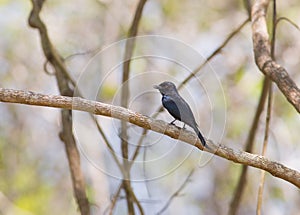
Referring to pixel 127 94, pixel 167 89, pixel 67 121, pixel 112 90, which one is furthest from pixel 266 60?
pixel 112 90

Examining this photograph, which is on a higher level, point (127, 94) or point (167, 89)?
point (127, 94)

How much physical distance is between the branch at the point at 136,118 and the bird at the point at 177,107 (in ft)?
0.10

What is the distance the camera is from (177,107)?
2.34 m

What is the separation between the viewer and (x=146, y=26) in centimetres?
697

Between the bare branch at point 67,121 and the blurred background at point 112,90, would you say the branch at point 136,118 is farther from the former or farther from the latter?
the blurred background at point 112,90

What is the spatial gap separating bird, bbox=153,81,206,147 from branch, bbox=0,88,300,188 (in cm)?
3

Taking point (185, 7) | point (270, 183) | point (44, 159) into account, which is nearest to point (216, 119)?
point (270, 183)

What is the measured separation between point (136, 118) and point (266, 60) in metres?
0.74

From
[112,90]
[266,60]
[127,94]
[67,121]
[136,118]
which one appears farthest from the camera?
[112,90]

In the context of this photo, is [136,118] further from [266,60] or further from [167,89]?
[266,60]

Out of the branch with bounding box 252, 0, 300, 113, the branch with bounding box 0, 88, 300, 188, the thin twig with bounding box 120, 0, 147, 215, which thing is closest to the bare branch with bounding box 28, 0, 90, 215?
the thin twig with bounding box 120, 0, 147, 215

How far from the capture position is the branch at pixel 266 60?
96.6 inches

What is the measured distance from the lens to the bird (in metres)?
2.29

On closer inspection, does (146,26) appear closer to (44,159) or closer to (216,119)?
(44,159)
